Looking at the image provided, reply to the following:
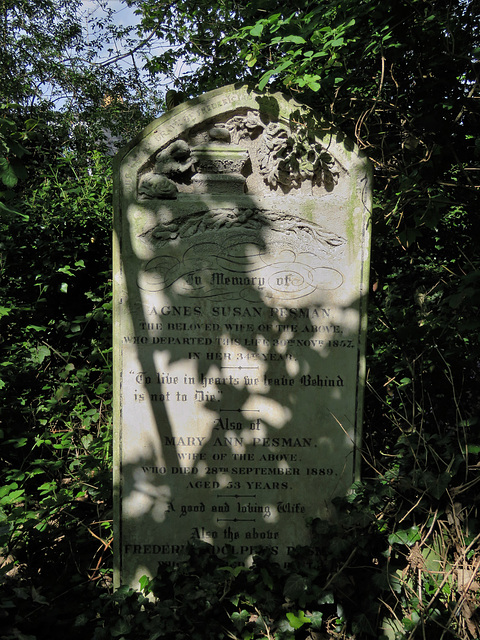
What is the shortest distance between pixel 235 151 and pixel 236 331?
1075 millimetres

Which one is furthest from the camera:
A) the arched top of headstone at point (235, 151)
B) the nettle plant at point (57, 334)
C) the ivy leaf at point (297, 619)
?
the nettle plant at point (57, 334)

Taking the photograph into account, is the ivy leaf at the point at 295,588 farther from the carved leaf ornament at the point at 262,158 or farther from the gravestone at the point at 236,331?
the carved leaf ornament at the point at 262,158

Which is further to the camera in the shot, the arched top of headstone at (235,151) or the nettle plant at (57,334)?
the nettle plant at (57,334)

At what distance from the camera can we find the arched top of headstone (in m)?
2.80

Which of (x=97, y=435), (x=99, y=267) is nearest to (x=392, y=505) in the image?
(x=97, y=435)

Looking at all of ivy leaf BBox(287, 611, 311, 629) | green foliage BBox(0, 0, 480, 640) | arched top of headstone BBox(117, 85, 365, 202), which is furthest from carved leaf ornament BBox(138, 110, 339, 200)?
ivy leaf BBox(287, 611, 311, 629)

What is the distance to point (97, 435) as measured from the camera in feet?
14.7

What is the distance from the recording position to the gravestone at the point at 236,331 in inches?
112

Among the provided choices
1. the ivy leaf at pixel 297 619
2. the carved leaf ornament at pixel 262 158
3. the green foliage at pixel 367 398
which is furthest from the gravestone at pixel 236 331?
the ivy leaf at pixel 297 619

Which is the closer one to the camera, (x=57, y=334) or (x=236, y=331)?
(x=236, y=331)

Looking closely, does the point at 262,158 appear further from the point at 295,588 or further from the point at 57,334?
the point at 57,334

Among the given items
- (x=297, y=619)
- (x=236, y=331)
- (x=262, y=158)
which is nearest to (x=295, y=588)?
(x=297, y=619)

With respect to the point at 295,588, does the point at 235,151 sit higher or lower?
higher

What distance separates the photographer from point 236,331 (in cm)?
288
